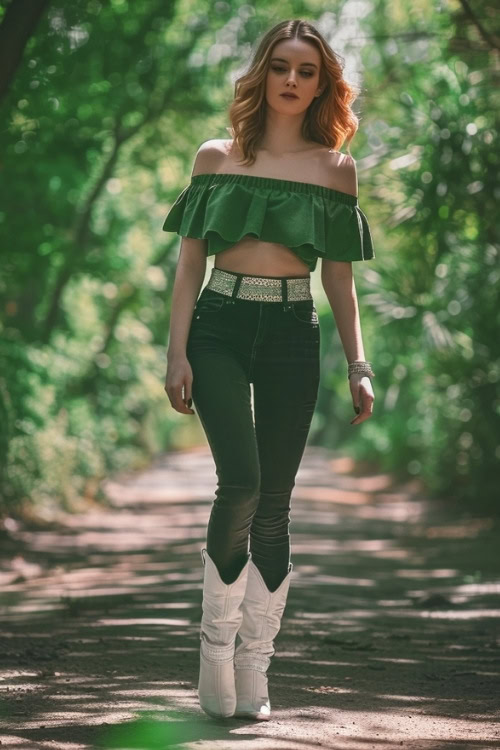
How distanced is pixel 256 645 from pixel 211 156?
5.37 ft

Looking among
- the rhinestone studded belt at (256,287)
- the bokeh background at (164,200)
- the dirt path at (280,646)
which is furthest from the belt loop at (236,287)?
the dirt path at (280,646)

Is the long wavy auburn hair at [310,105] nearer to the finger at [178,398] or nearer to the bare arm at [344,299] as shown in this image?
the bare arm at [344,299]

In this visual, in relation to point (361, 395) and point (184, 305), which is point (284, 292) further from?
point (361, 395)

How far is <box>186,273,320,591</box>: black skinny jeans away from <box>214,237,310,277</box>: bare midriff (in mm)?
106

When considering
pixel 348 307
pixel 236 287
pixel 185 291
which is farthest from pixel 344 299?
pixel 185 291

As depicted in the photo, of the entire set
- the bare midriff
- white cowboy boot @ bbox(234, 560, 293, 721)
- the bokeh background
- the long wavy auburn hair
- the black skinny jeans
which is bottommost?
white cowboy boot @ bbox(234, 560, 293, 721)

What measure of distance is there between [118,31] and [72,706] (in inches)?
343

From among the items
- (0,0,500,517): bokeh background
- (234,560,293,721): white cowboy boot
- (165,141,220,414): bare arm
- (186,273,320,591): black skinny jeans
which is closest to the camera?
(186,273,320,591): black skinny jeans

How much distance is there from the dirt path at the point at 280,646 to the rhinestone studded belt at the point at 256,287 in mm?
1379

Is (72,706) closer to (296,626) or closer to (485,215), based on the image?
(296,626)

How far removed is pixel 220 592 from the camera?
12.8 feet

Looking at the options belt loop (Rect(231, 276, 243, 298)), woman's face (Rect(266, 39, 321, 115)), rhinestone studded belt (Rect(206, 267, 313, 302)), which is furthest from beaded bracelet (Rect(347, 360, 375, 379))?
woman's face (Rect(266, 39, 321, 115))

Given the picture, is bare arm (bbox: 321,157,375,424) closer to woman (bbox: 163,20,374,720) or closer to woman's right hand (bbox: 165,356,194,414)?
woman (bbox: 163,20,374,720)

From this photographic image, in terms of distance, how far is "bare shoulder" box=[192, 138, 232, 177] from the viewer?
4.14 metres
